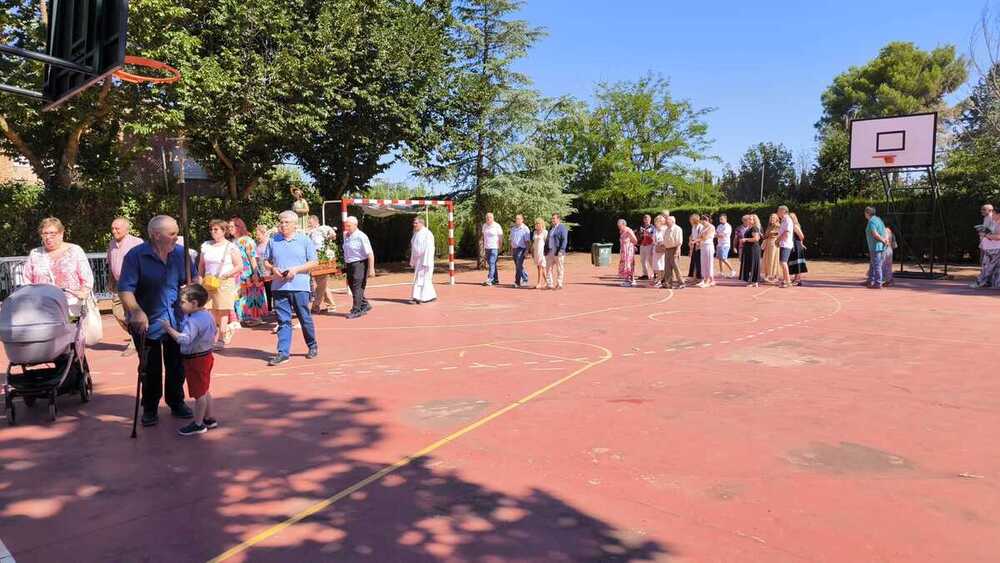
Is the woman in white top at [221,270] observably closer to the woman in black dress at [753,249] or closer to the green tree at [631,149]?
the woman in black dress at [753,249]

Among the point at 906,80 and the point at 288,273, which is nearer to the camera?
the point at 288,273

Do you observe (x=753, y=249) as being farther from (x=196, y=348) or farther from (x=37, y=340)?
(x=37, y=340)

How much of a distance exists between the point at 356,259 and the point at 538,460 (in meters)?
8.03

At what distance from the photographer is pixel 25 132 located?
53.7 ft

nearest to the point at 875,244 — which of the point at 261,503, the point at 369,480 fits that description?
the point at 369,480

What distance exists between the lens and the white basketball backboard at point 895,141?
18359 millimetres

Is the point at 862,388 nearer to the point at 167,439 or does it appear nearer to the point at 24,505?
the point at 167,439

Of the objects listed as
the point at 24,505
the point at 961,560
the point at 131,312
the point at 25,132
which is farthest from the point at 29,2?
the point at 961,560

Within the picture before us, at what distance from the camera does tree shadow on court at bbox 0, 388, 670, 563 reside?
11.1ft

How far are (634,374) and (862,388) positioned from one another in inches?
88.4

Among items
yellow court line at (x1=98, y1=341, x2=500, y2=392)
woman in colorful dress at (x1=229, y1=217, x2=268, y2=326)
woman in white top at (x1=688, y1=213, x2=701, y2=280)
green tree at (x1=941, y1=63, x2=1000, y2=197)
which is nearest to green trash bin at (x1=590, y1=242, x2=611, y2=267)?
woman in white top at (x1=688, y1=213, x2=701, y2=280)

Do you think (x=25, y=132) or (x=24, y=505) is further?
(x=25, y=132)

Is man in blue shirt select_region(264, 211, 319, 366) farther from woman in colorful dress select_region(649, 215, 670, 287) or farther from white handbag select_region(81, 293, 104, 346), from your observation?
woman in colorful dress select_region(649, 215, 670, 287)

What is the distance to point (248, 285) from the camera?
1101cm
